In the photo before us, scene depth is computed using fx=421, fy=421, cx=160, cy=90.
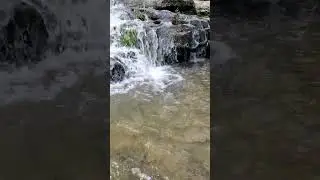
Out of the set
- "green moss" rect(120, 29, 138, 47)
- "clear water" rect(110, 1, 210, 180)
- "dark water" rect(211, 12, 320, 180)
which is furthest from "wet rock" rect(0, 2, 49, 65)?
"green moss" rect(120, 29, 138, 47)

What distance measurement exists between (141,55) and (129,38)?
0.27 meters

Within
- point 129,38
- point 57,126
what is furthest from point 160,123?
point 129,38

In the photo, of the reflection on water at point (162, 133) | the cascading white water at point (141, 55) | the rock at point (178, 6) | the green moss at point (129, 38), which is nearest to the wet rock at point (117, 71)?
the cascading white water at point (141, 55)

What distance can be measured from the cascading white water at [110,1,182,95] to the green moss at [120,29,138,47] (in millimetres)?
40

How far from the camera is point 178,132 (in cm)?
263

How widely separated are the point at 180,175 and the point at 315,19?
236cm

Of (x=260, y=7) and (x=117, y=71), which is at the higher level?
(x=260, y=7)

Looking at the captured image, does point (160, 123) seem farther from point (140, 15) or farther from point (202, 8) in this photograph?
point (202, 8)

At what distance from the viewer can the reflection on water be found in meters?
2.14

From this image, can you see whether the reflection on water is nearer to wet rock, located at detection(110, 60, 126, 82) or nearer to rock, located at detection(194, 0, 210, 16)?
wet rock, located at detection(110, 60, 126, 82)

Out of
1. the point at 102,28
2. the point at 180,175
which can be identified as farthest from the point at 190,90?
the point at 102,28

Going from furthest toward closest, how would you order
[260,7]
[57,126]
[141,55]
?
[141,55] → [260,7] → [57,126]

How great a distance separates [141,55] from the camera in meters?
4.92

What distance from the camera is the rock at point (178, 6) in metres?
6.18
